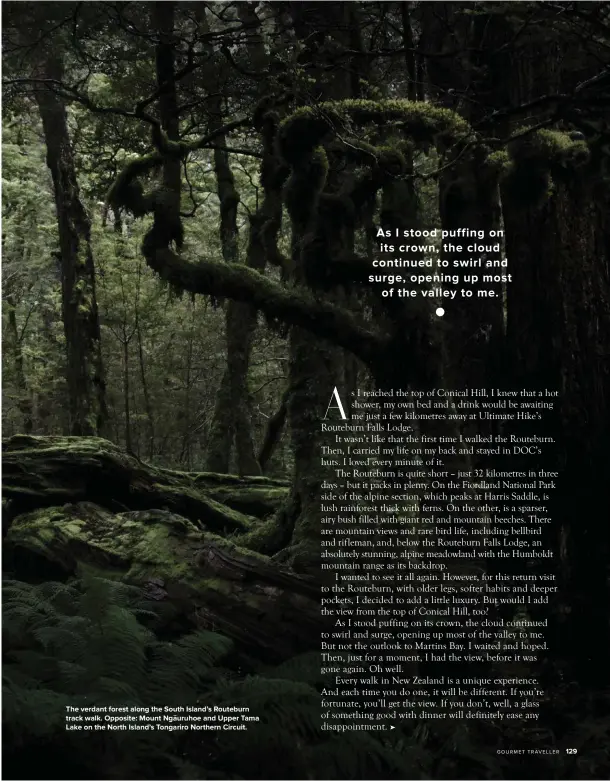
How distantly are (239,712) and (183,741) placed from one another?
0.34 metres

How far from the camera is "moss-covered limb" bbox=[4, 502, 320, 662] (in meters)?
5.68

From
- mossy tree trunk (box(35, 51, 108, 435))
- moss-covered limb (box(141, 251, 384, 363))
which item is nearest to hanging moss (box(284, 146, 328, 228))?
moss-covered limb (box(141, 251, 384, 363))

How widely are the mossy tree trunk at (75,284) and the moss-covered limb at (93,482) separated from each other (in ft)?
11.4

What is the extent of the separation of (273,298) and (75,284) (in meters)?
6.83

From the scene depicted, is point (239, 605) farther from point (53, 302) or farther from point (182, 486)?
point (53, 302)

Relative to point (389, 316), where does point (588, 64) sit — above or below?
Result: above

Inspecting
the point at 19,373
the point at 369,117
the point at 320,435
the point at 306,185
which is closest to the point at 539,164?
the point at 369,117

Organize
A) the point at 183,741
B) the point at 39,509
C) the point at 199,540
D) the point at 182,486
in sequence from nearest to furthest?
the point at 183,741
the point at 199,540
the point at 39,509
the point at 182,486

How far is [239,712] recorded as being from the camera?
4004 mm

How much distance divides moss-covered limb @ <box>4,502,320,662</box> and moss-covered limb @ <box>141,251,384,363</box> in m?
2.14

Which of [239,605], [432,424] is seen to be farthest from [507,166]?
[239,605]

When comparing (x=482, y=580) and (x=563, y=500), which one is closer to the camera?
(x=482, y=580)

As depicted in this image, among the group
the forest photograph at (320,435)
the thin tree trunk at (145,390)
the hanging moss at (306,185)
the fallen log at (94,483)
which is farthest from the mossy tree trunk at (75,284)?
the thin tree trunk at (145,390)

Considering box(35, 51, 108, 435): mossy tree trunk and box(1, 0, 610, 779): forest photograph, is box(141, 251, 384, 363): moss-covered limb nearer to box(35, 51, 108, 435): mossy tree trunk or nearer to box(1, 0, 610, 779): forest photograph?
box(1, 0, 610, 779): forest photograph
